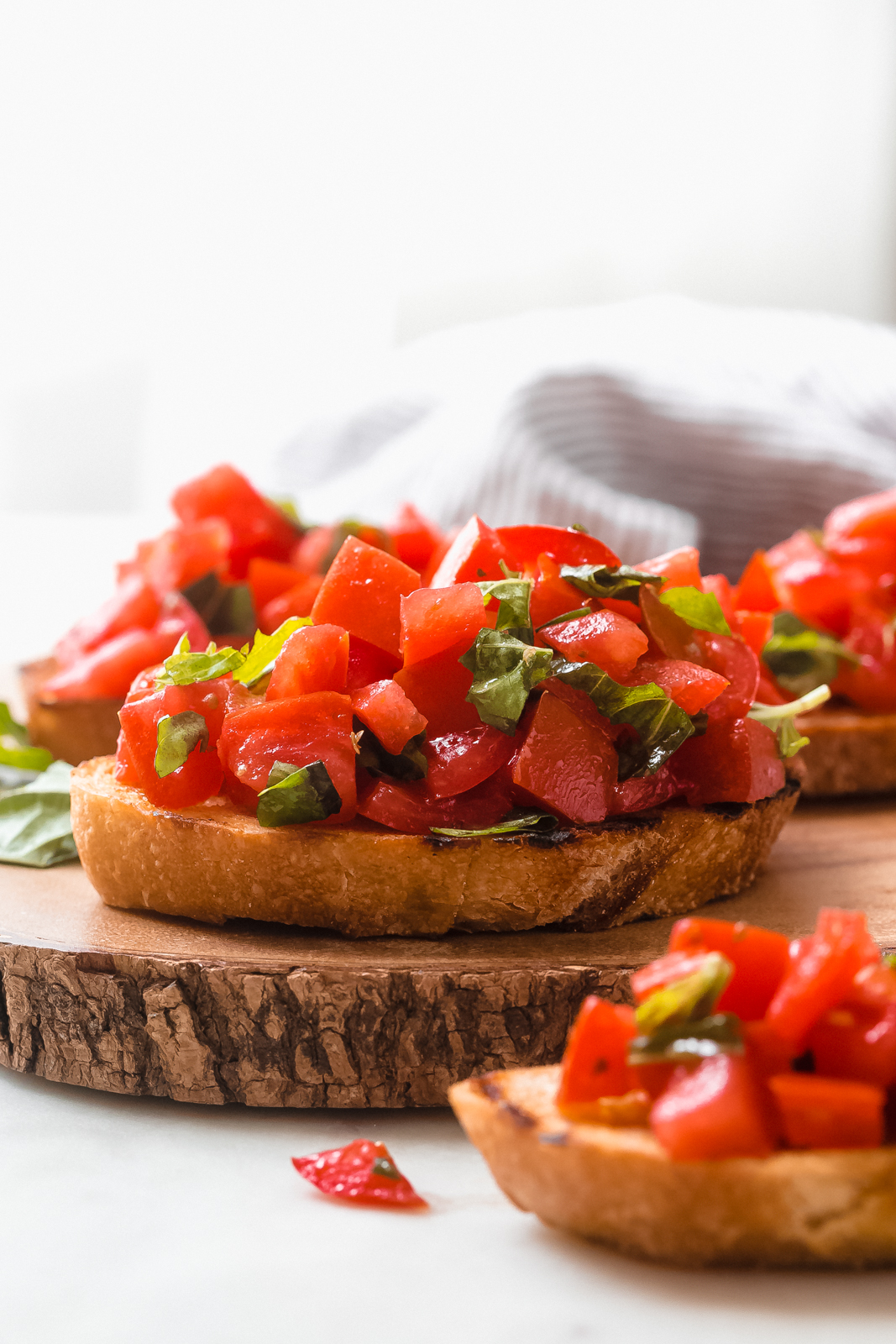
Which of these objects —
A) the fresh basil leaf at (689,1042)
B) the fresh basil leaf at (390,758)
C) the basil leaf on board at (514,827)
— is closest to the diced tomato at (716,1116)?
the fresh basil leaf at (689,1042)

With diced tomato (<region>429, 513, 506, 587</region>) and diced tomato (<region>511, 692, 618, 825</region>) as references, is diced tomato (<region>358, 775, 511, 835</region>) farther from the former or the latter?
diced tomato (<region>429, 513, 506, 587</region>)

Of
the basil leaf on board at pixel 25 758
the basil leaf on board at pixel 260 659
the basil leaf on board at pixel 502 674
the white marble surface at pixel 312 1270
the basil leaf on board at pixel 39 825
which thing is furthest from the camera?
the basil leaf on board at pixel 25 758

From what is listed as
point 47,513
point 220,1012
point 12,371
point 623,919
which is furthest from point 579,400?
point 47,513

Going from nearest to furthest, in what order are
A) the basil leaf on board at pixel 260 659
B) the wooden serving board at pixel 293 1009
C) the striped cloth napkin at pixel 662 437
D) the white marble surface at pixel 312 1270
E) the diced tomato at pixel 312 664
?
1. the white marble surface at pixel 312 1270
2. the wooden serving board at pixel 293 1009
3. the diced tomato at pixel 312 664
4. the basil leaf on board at pixel 260 659
5. the striped cloth napkin at pixel 662 437

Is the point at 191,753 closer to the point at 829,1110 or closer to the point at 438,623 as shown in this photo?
the point at 438,623

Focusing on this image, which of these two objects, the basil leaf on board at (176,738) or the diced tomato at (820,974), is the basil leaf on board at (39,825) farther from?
the diced tomato at (820,974)

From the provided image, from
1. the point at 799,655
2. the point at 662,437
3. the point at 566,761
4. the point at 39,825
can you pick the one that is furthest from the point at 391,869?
the point at 662,437

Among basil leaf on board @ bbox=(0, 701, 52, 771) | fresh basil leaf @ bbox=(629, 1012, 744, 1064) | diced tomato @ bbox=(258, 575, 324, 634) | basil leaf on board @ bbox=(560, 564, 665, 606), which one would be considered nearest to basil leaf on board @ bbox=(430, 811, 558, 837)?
basil leaf on board @ bbox=(560, 564, 665, 606)
